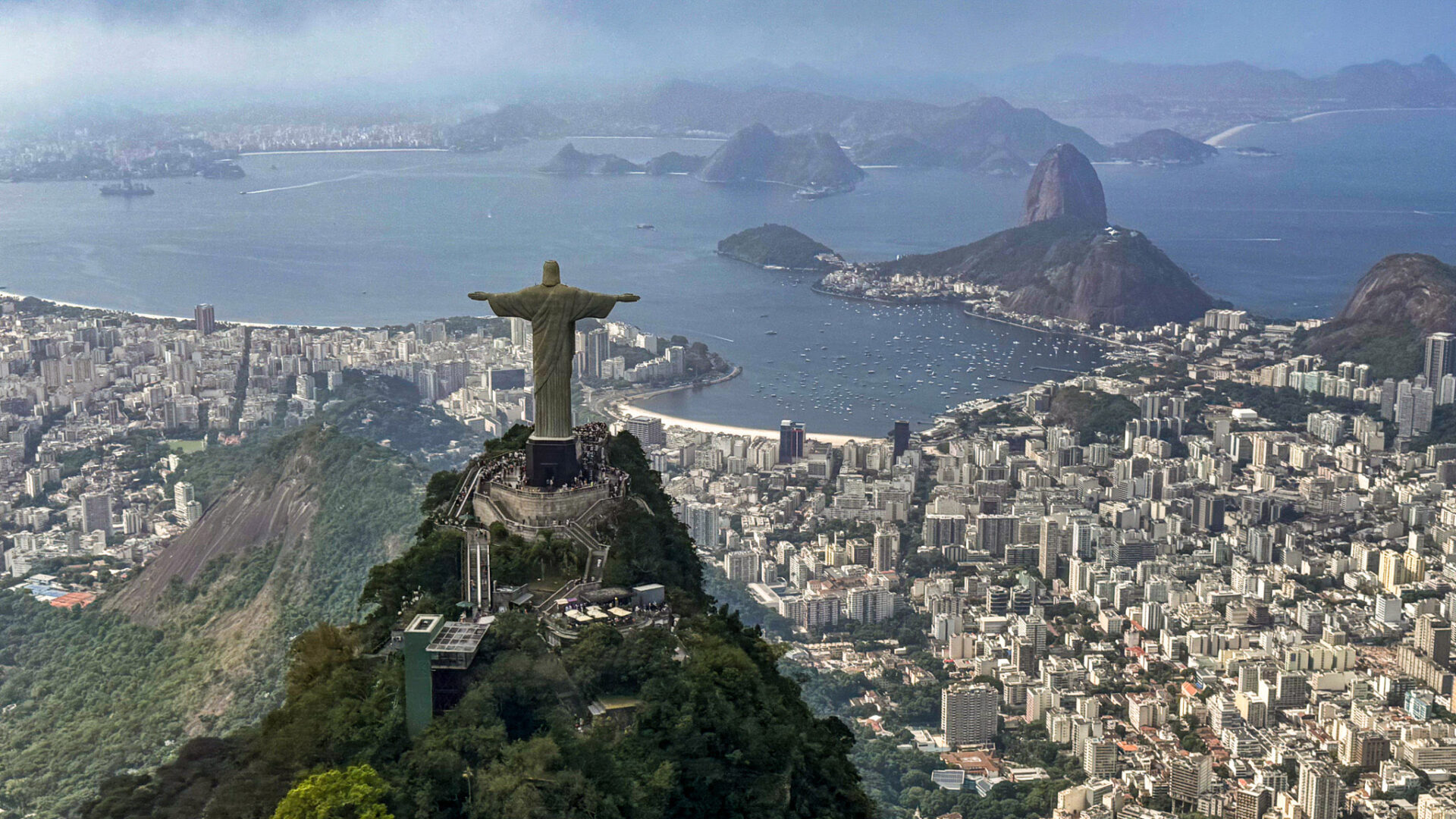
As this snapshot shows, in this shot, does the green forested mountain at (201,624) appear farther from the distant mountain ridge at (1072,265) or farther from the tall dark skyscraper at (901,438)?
the distant mountain ridge at (1072,265)

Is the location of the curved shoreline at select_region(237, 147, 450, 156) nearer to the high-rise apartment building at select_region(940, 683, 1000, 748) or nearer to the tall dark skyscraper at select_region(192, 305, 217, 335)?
the tall dark skyscraper at select_region(192, 305, 217, 335)

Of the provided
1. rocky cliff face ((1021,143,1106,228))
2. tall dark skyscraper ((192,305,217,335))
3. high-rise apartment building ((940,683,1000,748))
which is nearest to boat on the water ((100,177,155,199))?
tall dark skyscraper ((192,305,217,335))

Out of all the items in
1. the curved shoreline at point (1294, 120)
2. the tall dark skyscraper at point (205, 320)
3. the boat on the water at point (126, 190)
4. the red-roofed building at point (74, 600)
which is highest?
the curved shoreline at point (1294, 120)

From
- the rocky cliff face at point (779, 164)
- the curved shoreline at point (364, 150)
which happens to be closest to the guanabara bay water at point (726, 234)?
the rocky cliff face at point (779, 164)

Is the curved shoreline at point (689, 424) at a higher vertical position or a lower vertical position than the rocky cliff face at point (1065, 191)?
lower

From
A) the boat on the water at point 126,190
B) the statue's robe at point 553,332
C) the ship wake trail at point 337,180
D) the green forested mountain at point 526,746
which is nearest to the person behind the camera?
the green forested mountain at point 526,746

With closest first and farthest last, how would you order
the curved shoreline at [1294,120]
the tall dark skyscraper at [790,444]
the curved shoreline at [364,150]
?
1. the tall dark skyscraper at [790,444]
2. the curved shoreline at [364,150]
3. the curved shoreline at [1294,120]
